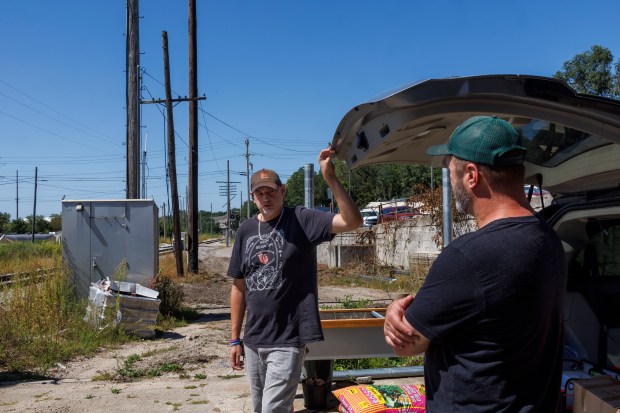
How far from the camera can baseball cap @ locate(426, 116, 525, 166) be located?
70.3 inches

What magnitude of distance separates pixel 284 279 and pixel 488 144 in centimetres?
214

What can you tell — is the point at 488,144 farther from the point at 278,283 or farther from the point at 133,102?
the point at 133,102

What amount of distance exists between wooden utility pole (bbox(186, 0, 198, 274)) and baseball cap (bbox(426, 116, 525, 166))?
61.7ft

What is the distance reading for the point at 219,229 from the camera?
416 feet

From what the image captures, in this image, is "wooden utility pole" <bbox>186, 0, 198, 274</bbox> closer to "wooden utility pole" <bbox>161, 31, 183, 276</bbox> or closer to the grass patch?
"wooden utility pole" <bbox>161, 31, 183, 276</bbox>

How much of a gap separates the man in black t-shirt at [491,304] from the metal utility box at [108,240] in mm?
10062

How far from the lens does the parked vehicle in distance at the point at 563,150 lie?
7.11 ft

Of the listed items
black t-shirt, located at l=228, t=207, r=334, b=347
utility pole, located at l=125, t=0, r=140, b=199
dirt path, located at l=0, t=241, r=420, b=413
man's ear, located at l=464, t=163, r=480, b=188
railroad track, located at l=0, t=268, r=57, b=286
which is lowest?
dirt path, located at l=0, t=241, r=420, b=413

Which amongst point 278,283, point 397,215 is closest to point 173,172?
point 397,215

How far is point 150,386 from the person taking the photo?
6.80 m

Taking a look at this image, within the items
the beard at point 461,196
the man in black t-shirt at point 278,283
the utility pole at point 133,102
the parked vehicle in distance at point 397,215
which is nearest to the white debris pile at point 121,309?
the utility pole at point 133,102

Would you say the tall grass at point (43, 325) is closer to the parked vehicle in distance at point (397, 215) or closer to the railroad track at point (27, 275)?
the railroad track at point (27, 275)

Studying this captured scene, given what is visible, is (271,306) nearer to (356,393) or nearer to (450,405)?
(356,393)

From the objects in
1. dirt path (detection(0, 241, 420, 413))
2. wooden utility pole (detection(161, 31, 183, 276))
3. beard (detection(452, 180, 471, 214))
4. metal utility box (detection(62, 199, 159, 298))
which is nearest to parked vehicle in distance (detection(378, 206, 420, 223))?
wooden utility pole (detection(161, 31, 183, 276))
